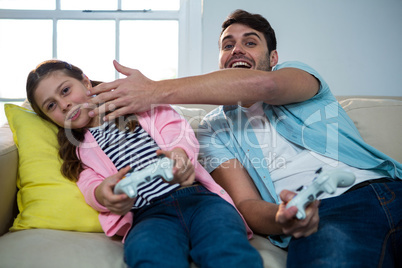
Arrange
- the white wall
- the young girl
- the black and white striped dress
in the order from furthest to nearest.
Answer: the white wall < the black and white striped dress < the young girl

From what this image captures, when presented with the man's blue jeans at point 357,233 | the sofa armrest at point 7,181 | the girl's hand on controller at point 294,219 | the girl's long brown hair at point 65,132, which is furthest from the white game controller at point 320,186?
the sofa armrest at point 7,181

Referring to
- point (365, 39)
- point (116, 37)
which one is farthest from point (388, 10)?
point (116, 37)

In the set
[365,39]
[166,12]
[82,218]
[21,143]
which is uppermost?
[166,12]

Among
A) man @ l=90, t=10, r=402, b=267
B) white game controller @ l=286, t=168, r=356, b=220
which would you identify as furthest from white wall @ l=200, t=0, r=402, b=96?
white game controller @ l=286, t=168, r=356, b=220

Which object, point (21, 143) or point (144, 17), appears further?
point (144, 17)

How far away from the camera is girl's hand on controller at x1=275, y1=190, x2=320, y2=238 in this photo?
838 mm

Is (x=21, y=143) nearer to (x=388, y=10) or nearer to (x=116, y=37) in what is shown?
(x=116, y=37)

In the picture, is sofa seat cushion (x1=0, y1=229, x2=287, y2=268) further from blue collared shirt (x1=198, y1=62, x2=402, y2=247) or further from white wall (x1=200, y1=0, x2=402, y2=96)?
white wall (x1=200, y1=0, x2=402, y2=96)

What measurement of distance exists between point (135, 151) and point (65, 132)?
32 centimetres

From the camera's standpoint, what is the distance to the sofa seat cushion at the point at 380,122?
1522 mm

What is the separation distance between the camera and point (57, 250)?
964 mm

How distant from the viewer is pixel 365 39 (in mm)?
2398

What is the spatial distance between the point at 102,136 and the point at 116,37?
5.12 ft

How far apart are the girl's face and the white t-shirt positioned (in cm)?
62
